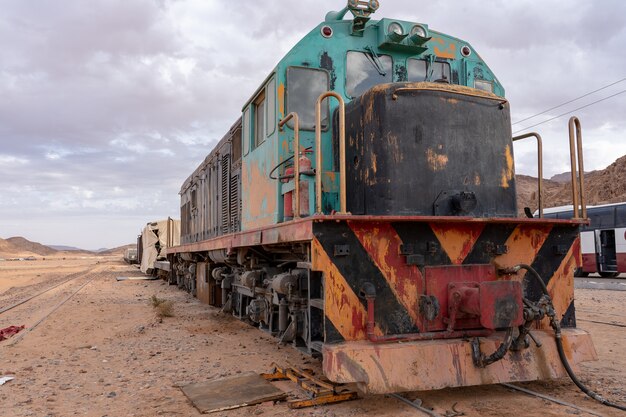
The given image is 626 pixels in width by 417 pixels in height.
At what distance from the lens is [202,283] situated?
1038 cm

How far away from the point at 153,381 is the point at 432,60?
14.1 ft

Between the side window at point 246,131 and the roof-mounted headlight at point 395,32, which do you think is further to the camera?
the side window at point 246,131

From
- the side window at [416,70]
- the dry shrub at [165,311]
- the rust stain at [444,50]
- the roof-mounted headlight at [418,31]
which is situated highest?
the roof-mounted headlight at [418,31]

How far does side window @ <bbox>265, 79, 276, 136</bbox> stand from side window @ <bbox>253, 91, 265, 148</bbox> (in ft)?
1.04

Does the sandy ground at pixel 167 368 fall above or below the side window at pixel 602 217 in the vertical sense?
below

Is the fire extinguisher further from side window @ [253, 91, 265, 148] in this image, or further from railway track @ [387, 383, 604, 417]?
railway track @ [387, 383, 604, 417]

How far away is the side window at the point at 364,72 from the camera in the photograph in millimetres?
5195

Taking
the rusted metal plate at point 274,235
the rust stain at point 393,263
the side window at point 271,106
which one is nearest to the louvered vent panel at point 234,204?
the rusted metal plate at point 274,235

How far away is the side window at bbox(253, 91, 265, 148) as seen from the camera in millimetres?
5830

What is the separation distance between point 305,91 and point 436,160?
157 centimetres

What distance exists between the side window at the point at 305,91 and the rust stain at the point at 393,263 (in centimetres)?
155

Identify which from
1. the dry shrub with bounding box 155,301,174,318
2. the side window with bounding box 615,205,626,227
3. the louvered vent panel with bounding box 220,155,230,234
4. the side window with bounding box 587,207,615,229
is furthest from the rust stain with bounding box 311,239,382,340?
the side window with bounding box 587,207,615,229

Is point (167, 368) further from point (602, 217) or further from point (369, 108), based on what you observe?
point (602, 217)

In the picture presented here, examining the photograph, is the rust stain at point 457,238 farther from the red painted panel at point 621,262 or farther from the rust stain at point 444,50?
the red painted panel at point 621,262
